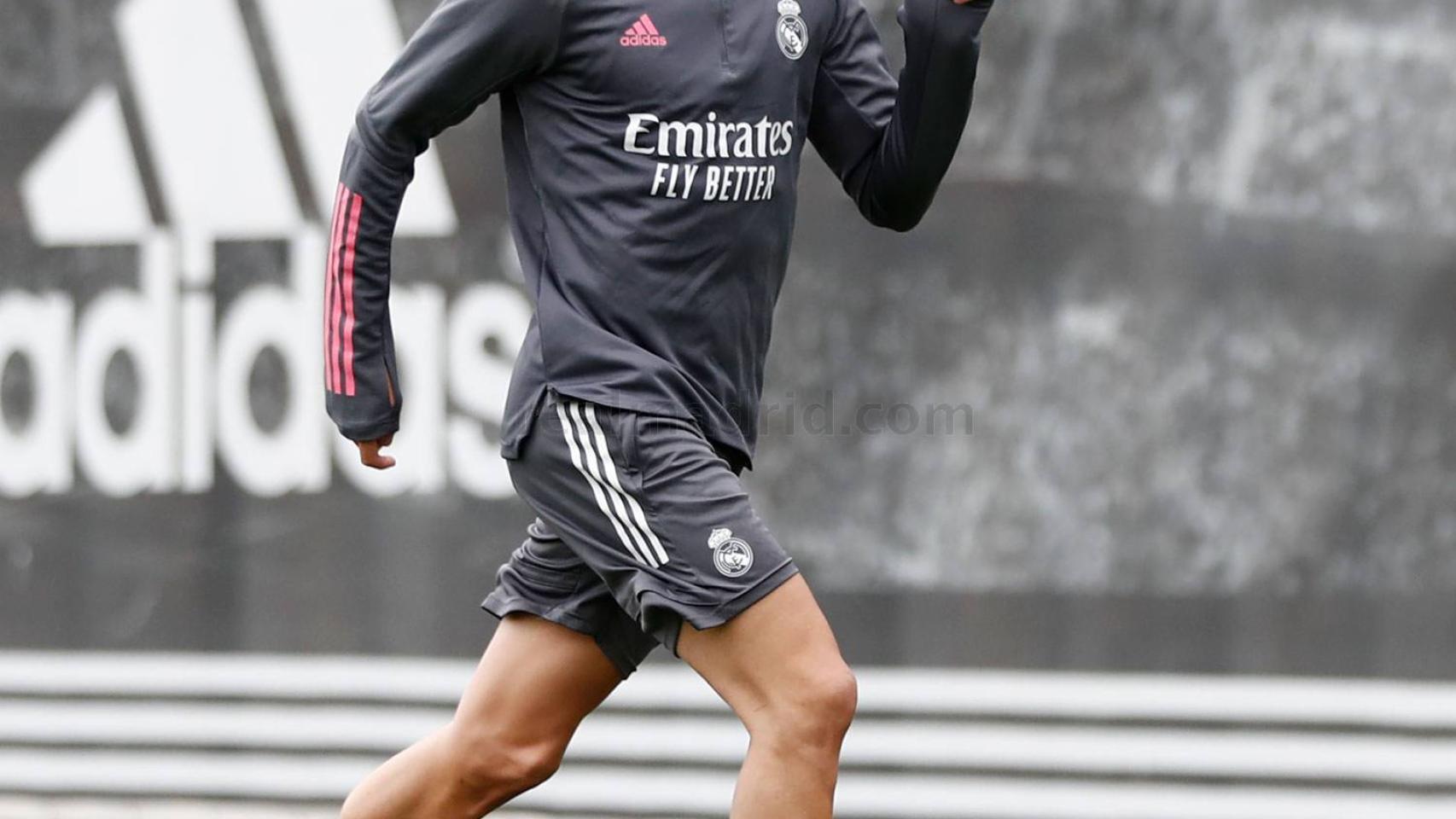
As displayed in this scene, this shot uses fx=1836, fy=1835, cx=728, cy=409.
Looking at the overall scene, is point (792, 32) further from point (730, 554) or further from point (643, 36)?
point (730, 554)

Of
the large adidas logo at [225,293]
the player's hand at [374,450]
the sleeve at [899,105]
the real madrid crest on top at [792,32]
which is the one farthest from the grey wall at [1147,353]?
the player's hand at [374,450]

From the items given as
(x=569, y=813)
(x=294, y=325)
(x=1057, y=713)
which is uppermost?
(x=294, y=325)

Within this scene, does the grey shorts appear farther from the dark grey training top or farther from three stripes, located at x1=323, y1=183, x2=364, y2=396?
three stripes, located at x1=323, y1=183, x2=364, y2=396

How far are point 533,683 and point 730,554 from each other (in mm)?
495

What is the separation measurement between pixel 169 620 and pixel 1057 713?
7.44 ft

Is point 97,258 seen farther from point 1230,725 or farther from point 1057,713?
point 1230,725

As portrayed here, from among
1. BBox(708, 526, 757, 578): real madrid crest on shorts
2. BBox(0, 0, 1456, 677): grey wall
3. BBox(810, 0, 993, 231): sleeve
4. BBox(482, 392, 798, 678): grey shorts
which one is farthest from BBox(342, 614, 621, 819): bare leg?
Answer: BBox(0, 0, 1456, 677): grey wall

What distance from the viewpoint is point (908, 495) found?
437 cm

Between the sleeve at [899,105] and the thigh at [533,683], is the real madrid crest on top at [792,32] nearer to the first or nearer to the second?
the sleeve at [899,105]

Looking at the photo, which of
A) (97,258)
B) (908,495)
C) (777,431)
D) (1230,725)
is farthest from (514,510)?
(1230,725)

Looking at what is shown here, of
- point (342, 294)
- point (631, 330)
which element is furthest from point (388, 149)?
point (631, 330)

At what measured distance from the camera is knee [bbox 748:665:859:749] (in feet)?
8.19

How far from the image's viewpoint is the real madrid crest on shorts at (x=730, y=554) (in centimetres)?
257

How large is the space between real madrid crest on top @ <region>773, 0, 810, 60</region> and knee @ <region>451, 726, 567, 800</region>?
114cm
